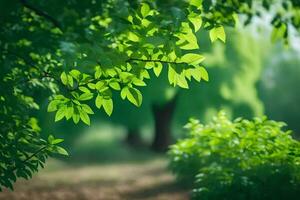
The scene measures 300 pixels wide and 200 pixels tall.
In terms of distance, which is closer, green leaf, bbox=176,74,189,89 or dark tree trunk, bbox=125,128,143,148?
green leaf, bbox=176,74,189,89

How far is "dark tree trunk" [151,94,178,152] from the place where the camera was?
3196 cm

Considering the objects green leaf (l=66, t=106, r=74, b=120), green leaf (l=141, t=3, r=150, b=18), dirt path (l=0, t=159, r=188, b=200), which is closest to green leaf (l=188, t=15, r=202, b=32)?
green leaf (l=141, t=3, r=150, b=18)

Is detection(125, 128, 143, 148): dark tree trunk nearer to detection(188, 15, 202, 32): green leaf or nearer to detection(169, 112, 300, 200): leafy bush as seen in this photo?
detection(169, 112, 300, 200): leafy bush

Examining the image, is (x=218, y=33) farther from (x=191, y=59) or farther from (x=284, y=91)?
(x=284, y=91)

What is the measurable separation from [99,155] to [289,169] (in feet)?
88.7

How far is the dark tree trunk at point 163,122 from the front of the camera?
32.0 m

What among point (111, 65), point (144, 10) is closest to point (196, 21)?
point (144, 10)

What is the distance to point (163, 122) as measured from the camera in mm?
32531

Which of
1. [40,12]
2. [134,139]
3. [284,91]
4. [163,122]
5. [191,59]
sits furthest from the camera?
[284,91]

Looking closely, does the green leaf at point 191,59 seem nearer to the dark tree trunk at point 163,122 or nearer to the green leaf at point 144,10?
the green leaf at point 144,10

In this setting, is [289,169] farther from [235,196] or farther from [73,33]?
[73,33]

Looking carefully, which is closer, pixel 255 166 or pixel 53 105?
pixel 53 105

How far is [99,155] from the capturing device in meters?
33.1

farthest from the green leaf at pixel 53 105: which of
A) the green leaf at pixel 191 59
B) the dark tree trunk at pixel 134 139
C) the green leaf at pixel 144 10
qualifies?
the dark tree trunk at pixel 134 139
